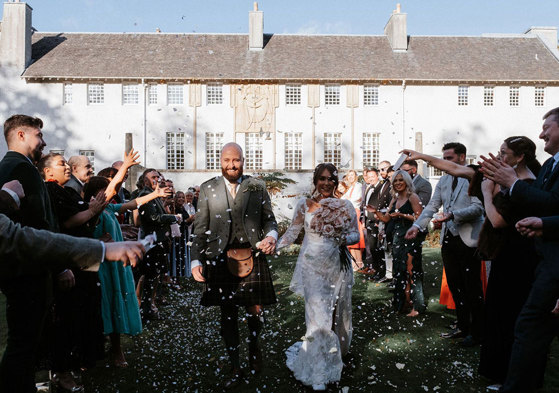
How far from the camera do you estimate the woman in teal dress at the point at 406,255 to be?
26.5 feet

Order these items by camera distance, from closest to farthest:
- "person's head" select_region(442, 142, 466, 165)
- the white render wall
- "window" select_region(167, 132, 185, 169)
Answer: "person's head" select_region(442, 142, 466, 165) → the white render wall → "window" select_region(167, 132, 185, 169)

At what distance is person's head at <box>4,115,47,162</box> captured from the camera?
13.9ft

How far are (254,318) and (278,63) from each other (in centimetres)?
3065

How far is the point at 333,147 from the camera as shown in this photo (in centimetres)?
3362

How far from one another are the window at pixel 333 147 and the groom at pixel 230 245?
28.5 metres

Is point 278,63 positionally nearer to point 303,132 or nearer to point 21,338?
point 303,132

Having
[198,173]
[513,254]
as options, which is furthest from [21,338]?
[198,173]

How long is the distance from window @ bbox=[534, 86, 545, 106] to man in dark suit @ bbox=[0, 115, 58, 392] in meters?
37.1

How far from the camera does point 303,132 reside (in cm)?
3359

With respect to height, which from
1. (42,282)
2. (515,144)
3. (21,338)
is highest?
(515,144)

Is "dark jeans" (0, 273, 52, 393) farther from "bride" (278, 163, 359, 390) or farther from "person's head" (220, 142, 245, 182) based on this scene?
"bride" (278, 163, 359, 390)

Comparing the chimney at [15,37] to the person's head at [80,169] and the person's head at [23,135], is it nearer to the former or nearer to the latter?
the person's head at [80,169]

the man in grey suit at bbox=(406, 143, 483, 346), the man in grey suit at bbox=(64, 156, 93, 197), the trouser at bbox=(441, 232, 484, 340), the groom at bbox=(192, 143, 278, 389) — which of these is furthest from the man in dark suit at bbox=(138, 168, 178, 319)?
the trouser at bbox=(441, 232, 484, 340)

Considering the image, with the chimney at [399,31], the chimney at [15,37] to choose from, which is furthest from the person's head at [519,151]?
the chimney at [15,37]
